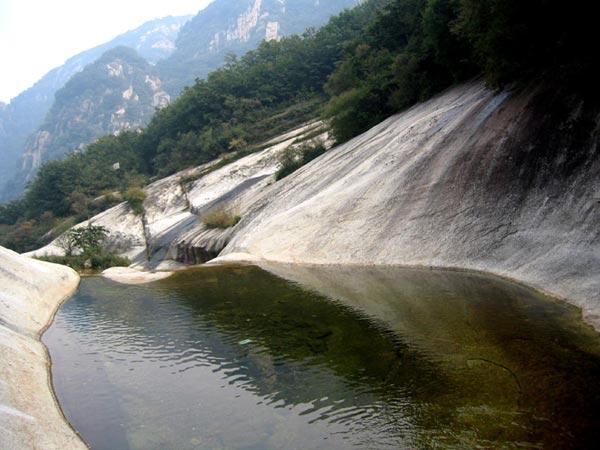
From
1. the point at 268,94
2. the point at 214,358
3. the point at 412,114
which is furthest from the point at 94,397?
the point at 268,94

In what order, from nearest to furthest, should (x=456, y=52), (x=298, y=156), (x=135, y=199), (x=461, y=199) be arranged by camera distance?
(x=461, y=199)
(x=456, y=52)
(x=298, y=156)
(x=135, y=199)

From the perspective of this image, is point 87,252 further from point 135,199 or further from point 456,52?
point 456,52

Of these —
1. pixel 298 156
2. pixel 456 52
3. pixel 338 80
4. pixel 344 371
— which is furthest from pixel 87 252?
pixel 344 371

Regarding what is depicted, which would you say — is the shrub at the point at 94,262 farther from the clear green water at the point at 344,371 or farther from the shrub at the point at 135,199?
the clear green water at the point at 344,371

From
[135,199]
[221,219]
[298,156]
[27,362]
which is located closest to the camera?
[27,362]

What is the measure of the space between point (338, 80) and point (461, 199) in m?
43.2

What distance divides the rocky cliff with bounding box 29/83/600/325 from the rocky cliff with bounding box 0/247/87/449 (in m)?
11.2

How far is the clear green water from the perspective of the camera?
30.8 feet

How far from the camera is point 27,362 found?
14.8 m

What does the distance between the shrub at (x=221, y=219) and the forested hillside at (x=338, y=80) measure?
41.1 ft

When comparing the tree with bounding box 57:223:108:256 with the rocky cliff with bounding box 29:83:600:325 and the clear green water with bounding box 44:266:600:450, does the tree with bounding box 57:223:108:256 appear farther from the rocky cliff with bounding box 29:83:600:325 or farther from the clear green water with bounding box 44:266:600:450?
the clear green water with bounding box 44:266:600:450

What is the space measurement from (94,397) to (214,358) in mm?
3173

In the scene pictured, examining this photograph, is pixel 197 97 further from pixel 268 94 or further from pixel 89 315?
pixel 89 315

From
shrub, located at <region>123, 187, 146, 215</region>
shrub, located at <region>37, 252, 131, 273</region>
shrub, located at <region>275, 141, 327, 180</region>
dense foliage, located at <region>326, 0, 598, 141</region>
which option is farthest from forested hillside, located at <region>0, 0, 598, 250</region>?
shrub, located at <region>37, 252, 131, 273</region>
